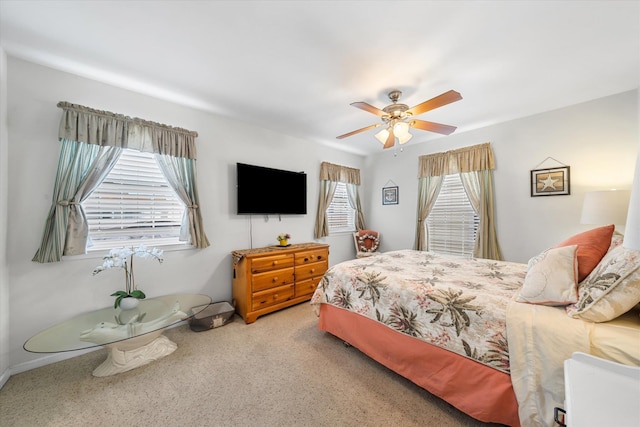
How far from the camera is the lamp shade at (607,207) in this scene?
215 cm

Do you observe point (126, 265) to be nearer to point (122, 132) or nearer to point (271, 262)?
point (122, 132)

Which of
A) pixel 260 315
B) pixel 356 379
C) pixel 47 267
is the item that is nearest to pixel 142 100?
pixel 47 267

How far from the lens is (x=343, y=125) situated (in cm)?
341

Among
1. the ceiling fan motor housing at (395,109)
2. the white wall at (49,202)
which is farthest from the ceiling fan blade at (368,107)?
the white wall at (49,202)

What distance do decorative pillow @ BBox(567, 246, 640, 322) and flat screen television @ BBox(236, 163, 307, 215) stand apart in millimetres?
3075

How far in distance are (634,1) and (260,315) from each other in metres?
4.04

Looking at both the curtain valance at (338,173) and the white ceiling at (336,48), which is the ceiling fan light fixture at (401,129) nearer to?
the white ceiling at (336,48)

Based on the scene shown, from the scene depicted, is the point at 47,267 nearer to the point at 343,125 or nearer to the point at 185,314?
the point at 185,314

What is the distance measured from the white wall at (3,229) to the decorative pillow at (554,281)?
151 inches

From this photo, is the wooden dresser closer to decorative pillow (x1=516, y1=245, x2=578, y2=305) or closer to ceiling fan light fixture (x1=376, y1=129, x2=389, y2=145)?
ceiling fan light fixture (x1=376, y1=129, x2=389, y2=145)

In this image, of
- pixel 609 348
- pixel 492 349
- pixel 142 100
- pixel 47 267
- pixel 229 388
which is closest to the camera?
pixel 609 348

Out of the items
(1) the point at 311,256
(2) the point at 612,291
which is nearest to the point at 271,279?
(1) the point at 311,256

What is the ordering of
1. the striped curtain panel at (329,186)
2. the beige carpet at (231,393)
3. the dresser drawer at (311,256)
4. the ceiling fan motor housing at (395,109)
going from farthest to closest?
the striped curtain panel at (329,186) < the dresser drawer at (311,256) < the ceiling fan motor housing at (395,109) < the beige carpet at (231,393)

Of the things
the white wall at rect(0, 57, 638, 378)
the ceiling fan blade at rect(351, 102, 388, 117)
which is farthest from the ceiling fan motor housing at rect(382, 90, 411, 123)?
the white wall at rect(0, 57, 638, 378)
